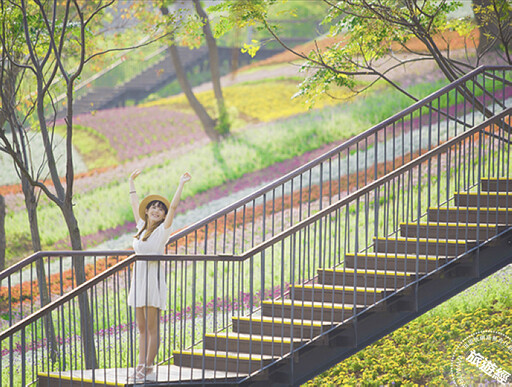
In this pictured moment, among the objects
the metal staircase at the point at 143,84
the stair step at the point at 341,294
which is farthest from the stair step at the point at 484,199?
the metal staircase at the point at 143,84

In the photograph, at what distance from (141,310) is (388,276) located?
233cm

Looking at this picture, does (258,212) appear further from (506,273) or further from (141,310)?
(141,310)

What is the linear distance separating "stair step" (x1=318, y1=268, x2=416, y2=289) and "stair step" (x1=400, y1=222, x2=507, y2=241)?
0.44 meters

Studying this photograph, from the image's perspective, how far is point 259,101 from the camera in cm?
2211

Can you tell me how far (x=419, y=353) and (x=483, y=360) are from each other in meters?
0.77

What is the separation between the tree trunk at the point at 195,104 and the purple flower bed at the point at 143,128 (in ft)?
2.43

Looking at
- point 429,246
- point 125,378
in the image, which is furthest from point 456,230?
point 125,378

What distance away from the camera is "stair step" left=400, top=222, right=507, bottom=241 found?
229 inches

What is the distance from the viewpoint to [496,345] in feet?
26.1

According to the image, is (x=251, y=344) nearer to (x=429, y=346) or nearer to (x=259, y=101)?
(x=429, y=346)

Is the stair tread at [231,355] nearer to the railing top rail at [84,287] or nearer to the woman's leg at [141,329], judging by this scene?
the woman's leg at [141,329]

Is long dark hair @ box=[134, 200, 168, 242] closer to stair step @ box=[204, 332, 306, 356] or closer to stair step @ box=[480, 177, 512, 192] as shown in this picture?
stair step @ box=[204, 332, 306, 356]

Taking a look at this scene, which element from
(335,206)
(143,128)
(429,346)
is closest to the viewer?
(335,206)

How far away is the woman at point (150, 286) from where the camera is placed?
568 cm
